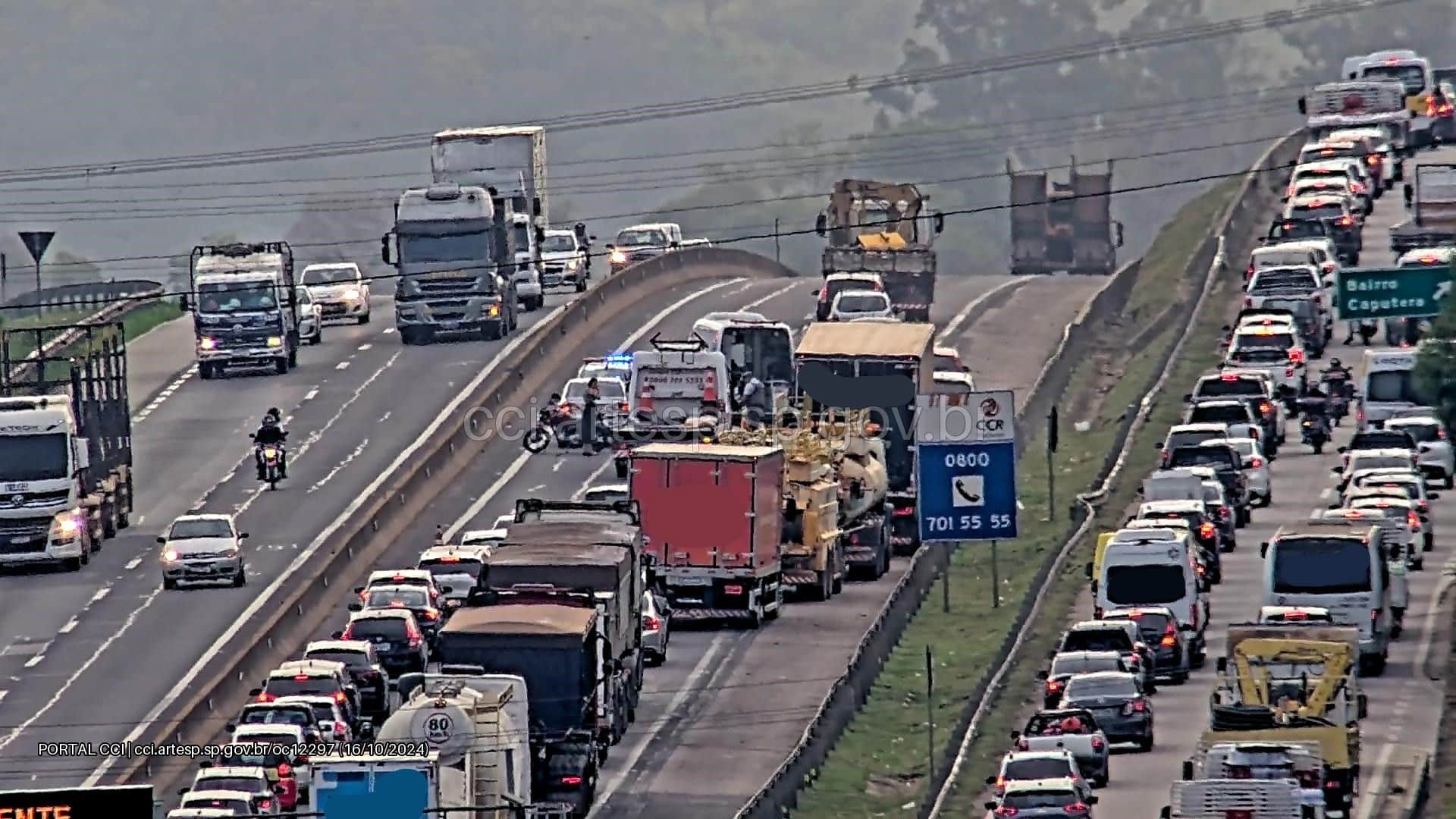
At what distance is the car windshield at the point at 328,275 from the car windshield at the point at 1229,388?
3129 centimetres

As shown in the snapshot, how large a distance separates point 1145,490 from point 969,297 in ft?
123

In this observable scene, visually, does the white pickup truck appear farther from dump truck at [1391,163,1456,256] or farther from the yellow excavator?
dump truck at [1391,163,1456,256]

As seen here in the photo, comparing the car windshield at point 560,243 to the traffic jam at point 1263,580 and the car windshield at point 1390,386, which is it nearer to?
the traffic jam at point 1263,580

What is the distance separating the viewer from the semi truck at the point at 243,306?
8362cm

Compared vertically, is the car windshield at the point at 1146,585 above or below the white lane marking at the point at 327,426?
below

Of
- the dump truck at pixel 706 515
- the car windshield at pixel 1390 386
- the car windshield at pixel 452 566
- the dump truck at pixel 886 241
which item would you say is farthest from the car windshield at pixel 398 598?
the dump truck at pixel 886 241

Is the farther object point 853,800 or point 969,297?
point 969,297

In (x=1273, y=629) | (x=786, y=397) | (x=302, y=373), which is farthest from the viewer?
(x=302, y=373)

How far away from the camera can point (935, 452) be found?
57.6m

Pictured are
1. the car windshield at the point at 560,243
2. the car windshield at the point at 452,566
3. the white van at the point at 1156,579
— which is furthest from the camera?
the car windshield at the point at 560,243

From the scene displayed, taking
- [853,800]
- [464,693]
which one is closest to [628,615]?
[853,800]

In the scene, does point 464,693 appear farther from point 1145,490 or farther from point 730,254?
point 730,254

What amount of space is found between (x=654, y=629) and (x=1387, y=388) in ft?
80.7

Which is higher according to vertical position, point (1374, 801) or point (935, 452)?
point (935, 452)
